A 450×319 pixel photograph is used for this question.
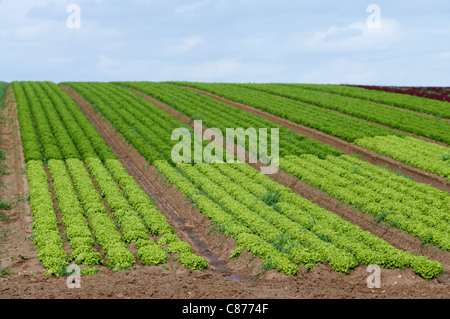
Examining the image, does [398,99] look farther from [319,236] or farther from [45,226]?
[45,226]

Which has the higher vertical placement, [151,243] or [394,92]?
[394,92]

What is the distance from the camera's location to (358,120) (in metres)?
36.3

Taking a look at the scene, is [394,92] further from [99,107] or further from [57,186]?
[57,186]

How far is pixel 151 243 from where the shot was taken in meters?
15.3

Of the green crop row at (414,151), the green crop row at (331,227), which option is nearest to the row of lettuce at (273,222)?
the green crop row at (331,227)

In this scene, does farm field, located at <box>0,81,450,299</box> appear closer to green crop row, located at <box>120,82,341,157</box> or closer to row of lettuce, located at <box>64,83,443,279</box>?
row of lettuce, located at <box>64,83,443,279</box>

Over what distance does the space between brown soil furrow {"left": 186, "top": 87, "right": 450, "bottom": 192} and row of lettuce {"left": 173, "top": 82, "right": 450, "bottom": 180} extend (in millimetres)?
355

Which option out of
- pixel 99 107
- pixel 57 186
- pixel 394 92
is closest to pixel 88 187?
pixel 57 186

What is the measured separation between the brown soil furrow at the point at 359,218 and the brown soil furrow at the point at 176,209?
578 cm

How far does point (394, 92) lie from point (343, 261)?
41.5m

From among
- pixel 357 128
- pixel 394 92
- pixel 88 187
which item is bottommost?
pixel 88 187

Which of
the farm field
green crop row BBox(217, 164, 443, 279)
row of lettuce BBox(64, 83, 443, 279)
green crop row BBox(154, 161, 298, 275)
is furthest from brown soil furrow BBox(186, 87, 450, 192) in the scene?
green crop row BBox(154, 161, 298, 275)

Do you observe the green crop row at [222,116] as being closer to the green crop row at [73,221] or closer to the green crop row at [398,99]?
the green crop row at [73,221]

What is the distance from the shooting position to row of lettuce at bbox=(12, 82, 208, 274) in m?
14.3
